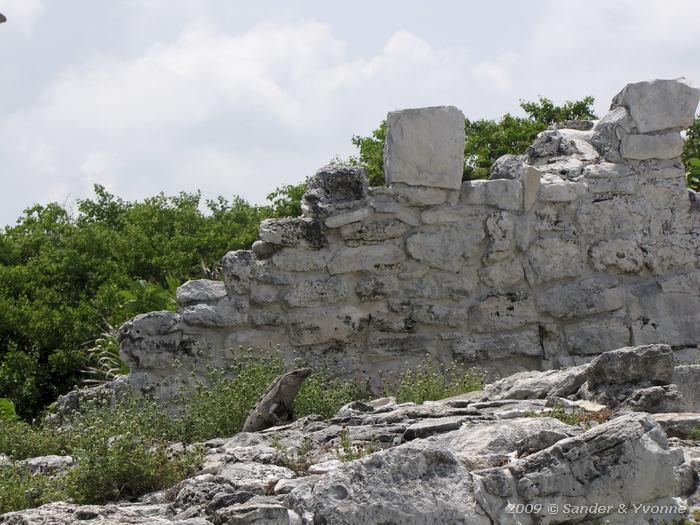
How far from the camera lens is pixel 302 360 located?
7234 mm

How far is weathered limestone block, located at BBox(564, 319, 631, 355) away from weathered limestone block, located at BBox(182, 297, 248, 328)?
216 centimetres

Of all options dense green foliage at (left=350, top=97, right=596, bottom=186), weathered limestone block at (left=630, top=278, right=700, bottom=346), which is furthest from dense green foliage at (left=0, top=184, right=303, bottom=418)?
weathered limestone block at (left=630, top=278, right=700, bottom=346)

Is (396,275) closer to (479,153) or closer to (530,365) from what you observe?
(530,365)

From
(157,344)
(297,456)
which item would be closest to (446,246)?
(157,344)

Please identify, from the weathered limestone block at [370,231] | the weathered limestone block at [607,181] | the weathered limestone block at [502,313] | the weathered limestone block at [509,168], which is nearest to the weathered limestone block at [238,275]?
the weathered limestone block at [370,231]

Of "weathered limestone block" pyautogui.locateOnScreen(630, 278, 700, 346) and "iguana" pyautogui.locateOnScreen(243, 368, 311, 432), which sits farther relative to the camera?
"weathered limestone block" pyautogui.locateOnScreen(630, 278, 700, 346)

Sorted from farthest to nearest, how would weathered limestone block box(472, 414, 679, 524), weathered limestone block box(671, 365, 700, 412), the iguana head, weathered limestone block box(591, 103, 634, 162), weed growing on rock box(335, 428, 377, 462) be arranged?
1. weathered limestone block box(591, 103, 634, 162)
2. the iguana head
3. weathered limestone block box(671, 365, 700, 412)
4. weed growing on rock box(335, 428, 377, 462)
5. weathered limestone block box(472, 414, 679, 524)

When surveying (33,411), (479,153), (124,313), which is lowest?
(33,411)

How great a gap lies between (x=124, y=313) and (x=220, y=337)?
286cm

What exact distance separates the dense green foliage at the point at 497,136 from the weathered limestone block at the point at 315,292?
6149 mm

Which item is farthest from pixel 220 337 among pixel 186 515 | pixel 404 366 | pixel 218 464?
pixel 186 515

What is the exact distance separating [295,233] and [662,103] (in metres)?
2.67

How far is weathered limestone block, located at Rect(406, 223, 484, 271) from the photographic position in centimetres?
752

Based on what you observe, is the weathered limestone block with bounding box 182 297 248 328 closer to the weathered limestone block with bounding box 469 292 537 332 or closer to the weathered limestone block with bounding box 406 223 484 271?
the weathered limestone block with bounding box 406 223 484 271
